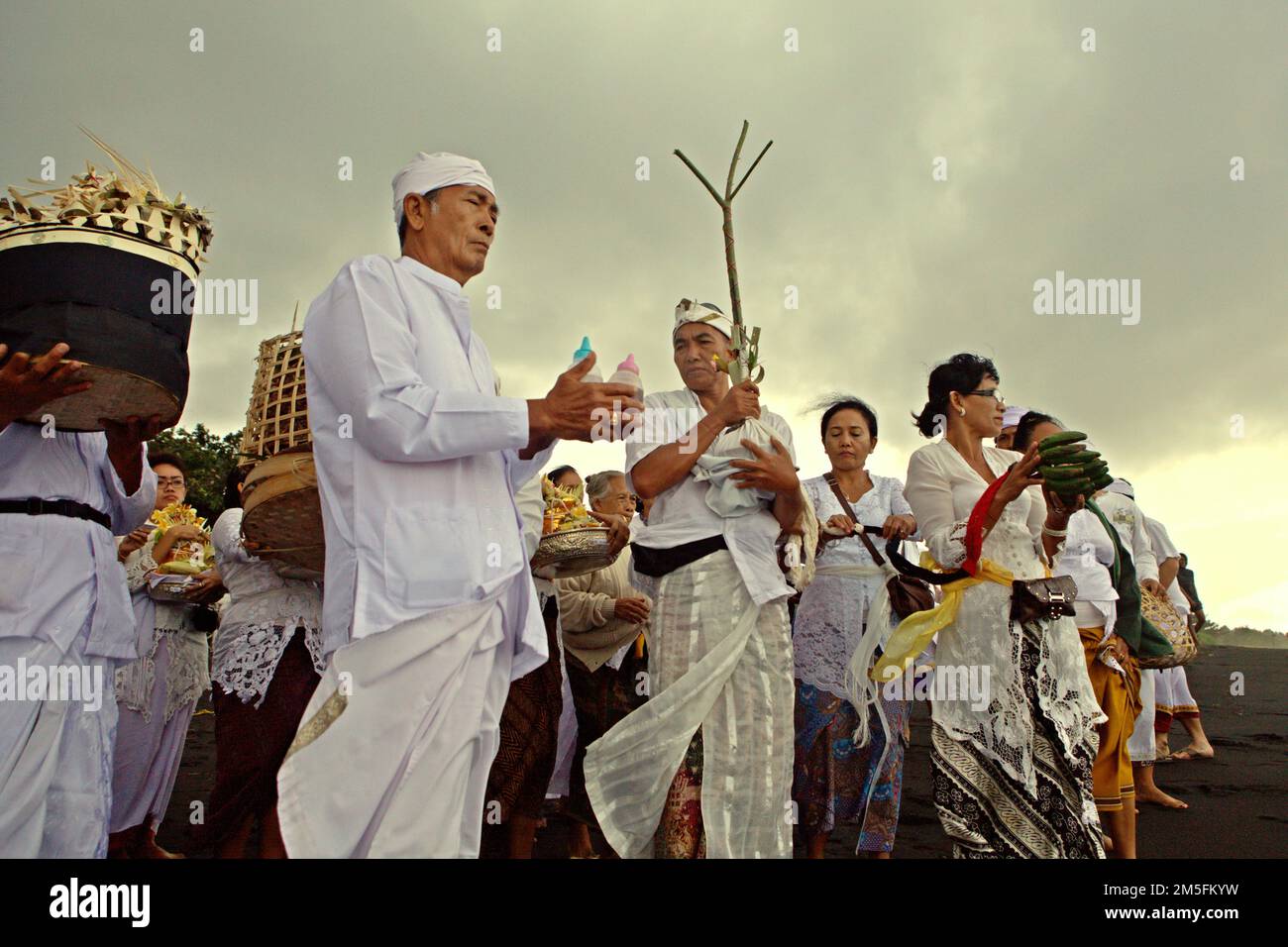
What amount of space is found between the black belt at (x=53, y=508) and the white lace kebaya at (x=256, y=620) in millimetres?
1059

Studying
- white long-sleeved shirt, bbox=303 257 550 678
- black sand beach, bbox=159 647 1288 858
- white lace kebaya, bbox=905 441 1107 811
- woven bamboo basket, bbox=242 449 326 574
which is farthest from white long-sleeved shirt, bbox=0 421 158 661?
white lace kebaya, bbox=905 441 1107 811

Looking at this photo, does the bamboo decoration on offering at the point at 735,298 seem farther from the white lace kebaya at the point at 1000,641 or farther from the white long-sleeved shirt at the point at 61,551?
the white long-sleeved shirt at the point at 61,551

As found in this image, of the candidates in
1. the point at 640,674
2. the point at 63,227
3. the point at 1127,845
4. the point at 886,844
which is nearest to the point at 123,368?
the point at 63,227

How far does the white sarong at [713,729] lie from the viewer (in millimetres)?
3955

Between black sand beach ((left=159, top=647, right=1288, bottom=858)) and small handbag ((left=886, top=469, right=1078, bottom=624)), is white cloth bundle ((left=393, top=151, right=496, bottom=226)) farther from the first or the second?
black sand beach ((left=159, top=647, right=1288, bottom=858))

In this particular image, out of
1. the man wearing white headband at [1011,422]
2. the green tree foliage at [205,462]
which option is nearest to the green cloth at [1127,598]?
the man wearing white headband at [1011,422]

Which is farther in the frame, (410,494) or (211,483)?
(211,483)

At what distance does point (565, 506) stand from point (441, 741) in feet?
8.47

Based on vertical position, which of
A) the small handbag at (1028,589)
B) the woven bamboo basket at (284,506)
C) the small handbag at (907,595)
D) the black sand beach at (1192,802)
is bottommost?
the black sand beach at (1192,802)

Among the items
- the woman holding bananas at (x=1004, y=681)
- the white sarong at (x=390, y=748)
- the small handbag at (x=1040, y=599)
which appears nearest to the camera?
the white sarong at (x=390, y=748)

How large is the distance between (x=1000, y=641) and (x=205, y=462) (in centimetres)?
1534

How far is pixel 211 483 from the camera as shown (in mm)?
16516
